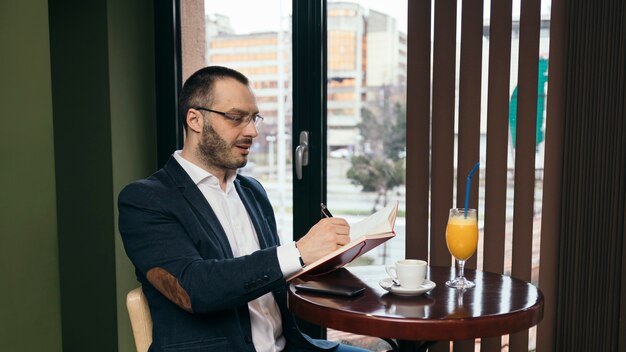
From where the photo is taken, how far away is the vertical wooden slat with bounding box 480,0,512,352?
212cm

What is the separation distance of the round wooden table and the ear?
519 millimetres

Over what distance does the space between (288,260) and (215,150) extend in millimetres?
453

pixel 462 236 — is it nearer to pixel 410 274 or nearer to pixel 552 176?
pixel 410 274

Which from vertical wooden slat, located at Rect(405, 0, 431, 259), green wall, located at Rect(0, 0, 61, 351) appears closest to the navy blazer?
green wall, located at Rect(0, 0, 61, 351)

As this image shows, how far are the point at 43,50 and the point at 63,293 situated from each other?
1.43 m

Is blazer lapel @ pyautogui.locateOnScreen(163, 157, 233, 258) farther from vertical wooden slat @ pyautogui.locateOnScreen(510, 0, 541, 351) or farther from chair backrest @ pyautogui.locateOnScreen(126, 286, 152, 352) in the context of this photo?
vertical wooden slat @ pyautogui.locateOnScreen(510, 0, 541, 351)

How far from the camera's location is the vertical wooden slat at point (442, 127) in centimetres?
222

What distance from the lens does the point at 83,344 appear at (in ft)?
9.16

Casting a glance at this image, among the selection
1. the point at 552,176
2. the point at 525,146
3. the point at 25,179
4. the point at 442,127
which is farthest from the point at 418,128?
the point at 25,179

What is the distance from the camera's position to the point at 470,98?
2.20m

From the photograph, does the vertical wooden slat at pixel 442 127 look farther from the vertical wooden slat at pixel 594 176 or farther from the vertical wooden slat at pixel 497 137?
the vertical wooden slat at pixel 594 176

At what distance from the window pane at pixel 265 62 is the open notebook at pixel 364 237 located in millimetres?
1063

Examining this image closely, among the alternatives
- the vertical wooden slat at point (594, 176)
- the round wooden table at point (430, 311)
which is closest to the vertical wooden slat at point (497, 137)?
the vertical wooden slat at point (594, 176)

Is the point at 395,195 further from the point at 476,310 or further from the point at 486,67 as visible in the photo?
the point at 476,310
